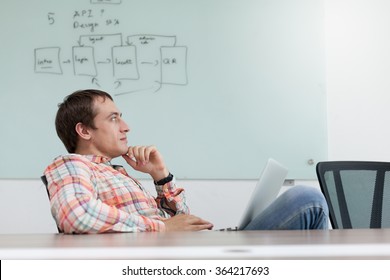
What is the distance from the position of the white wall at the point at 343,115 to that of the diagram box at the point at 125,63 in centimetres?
57

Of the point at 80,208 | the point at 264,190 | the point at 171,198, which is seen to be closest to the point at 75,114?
the point at 171,198

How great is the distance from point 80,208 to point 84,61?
5.73ft

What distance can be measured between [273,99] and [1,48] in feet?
4.74

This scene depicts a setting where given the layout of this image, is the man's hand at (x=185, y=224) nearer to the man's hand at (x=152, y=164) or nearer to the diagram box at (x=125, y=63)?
the man's hand at (x=152, y=164)

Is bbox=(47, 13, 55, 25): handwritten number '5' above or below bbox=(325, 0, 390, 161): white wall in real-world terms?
above

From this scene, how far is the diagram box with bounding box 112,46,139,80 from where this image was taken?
122 inches

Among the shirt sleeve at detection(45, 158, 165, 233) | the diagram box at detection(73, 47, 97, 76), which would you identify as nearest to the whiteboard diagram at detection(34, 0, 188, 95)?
the diagram box at detection(73, 47, 97, 76)

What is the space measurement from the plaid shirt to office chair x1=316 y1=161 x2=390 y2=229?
701mm

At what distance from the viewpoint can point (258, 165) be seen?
10.1 ft

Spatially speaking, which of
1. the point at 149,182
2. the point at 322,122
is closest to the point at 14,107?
the point at 149,182

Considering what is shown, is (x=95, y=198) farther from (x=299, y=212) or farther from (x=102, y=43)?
(x=102, y=43)

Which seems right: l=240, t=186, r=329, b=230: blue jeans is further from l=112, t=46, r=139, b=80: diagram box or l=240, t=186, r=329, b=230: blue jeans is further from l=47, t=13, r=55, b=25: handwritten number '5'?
l=47, t=13, r=55, b=25: handwritten number '5'

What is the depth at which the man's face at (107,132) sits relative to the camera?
1964 millimetres
